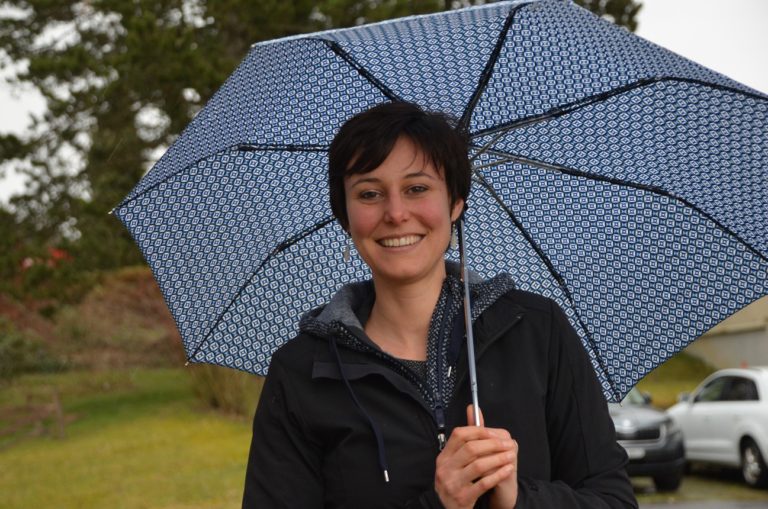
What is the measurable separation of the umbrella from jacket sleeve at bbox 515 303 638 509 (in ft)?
3.18

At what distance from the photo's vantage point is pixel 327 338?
246cm

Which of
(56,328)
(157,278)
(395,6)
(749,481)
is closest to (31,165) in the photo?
(395,6)

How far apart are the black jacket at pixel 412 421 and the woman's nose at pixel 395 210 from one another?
268 mm

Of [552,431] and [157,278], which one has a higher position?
[157,278]

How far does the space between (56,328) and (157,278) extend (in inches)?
1147

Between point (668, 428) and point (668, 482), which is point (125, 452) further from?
point (668, 428)

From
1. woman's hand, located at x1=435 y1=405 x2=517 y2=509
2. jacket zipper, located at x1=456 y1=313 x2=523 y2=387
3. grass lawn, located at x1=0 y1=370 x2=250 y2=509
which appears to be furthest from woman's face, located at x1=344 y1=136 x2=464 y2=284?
grass lawn, located at x1=0 y1=370 x2=250 y2=509

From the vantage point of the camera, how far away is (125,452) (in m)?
20.4

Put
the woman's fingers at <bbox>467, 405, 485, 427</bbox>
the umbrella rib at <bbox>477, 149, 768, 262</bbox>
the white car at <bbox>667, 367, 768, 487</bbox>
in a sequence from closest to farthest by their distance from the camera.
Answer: the woman's fingers at <bbox>467, 405, 485, 427</bbox> < the umbrella rib at <bbox>477, 149, 768, 262</bbox> < the white car at <bbox>667, 367, 768, 487</bbox>

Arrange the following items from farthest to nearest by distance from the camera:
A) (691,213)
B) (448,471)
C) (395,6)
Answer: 1. (395,6)
2. (691,213)
3. (448,471)

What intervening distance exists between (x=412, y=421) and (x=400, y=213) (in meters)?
0.47

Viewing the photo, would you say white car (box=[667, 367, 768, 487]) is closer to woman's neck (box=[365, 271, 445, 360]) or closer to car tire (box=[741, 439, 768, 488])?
car tire (box=[741, 439, 768, 488])

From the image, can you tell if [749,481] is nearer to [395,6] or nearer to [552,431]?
[395,6]

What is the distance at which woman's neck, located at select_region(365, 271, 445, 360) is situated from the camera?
2.53m
